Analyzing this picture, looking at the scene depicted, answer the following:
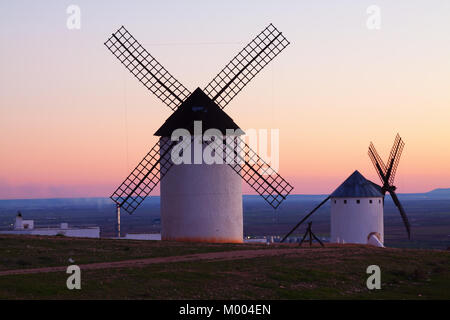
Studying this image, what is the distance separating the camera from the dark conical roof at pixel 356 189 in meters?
49.0

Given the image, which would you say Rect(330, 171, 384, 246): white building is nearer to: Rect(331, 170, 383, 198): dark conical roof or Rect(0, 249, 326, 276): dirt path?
Rect(331, 170, 383, 198): dark conical roof

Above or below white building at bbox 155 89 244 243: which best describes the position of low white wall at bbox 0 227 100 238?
below

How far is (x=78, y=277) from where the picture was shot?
81.2 ft

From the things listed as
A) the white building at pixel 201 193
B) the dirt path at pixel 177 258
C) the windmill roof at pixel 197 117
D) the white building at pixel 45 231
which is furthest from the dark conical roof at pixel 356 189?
the white building at pixel 45 231

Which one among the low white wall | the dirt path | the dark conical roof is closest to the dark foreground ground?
the dirt path

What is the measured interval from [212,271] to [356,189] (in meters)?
23.4

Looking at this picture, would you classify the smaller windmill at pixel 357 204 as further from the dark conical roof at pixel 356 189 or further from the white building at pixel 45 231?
the white building at pixel 45 231

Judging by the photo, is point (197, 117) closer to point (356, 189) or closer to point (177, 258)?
point (177, 258)

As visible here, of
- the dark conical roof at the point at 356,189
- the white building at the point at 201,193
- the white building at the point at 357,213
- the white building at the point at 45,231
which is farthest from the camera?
the white building at the point at 45,231

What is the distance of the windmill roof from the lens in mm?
40906

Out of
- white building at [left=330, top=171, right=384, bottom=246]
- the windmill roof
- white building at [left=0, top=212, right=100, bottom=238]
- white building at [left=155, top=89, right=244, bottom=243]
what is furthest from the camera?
white building at [left=0, top=212, right=100, bottom=238]

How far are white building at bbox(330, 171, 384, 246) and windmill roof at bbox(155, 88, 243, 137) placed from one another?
11138 millimetres

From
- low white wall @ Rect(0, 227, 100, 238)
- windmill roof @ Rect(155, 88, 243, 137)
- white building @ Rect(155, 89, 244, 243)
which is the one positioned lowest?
low white wall @ Rect(0, 227, 100, 238)
